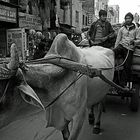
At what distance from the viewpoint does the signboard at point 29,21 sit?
16391mm

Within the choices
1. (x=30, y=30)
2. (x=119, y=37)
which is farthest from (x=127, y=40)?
(x=30, y=30)

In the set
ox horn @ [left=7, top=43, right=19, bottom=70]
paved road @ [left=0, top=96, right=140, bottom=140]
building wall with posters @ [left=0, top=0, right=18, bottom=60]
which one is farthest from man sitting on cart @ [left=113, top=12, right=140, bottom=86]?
building wall with posters @ [left=0, top=0, right=18, bottom=60]

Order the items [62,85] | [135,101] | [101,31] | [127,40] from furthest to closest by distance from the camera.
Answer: [135,101]
[127,40]
[101,31]
[62,85]

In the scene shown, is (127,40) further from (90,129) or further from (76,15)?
(76,15)

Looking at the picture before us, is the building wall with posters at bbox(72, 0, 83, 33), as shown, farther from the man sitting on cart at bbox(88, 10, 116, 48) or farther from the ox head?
A: the ox head

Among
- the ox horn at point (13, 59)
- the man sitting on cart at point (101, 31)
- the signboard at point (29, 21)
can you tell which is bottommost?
the ox horn at point (13, 59)

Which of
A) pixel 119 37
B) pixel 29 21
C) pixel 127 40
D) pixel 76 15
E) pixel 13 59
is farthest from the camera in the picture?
pixel 76 15

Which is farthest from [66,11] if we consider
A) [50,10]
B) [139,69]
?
[139,69]

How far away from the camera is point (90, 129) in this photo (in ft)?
16.6

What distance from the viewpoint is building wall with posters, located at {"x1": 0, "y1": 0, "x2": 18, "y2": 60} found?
1360 centimetres

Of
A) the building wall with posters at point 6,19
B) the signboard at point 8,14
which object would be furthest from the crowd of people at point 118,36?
the signboard at point 8,14

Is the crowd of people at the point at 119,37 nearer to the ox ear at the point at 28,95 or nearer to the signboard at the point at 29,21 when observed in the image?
the ox ear at the point at 28,95

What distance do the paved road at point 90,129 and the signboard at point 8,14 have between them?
29.4 feet

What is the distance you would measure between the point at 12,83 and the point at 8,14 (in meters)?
12.4
